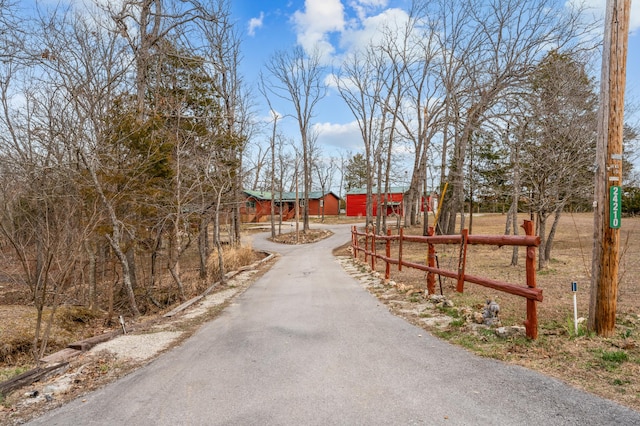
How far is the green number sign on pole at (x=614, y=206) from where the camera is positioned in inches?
167

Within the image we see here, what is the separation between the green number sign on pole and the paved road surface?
1.92m

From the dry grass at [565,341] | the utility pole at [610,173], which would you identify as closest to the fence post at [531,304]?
the dry grass at [565,341]

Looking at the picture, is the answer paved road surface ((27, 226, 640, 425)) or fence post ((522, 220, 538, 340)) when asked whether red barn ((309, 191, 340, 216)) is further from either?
fence post ((522, 220, 538, 340))

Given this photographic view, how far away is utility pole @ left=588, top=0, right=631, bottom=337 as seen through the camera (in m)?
4.28

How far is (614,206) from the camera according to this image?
425 cm

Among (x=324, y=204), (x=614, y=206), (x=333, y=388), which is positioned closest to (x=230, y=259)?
(x=333, y=388)

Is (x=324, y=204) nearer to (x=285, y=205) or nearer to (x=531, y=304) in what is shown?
(x=285, y=205)

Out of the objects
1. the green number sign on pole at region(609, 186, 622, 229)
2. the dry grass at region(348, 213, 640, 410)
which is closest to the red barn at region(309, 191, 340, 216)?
the dry grass at region(348, 213, 640, 410)

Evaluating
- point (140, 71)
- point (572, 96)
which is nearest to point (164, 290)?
point (140, 71)

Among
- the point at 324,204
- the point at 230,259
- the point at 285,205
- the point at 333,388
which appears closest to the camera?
the point at 333,388

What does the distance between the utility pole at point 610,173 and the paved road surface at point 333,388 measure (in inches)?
59.0

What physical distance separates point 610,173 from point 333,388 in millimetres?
3627

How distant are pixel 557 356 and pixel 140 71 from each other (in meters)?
11.9

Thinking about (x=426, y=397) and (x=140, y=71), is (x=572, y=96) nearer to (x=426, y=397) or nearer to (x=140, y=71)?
(x=426, y=397)
